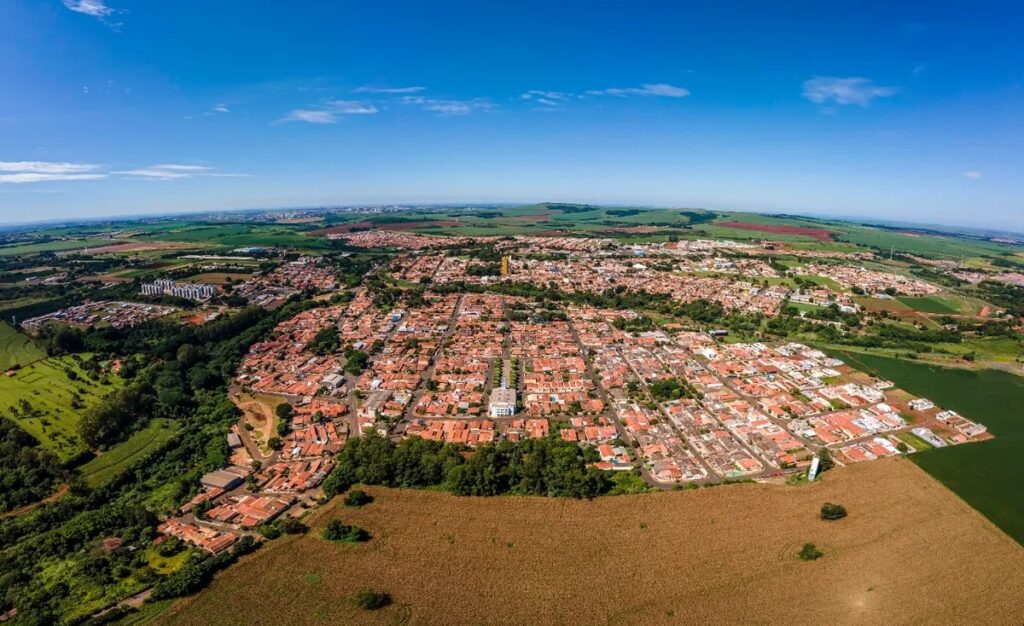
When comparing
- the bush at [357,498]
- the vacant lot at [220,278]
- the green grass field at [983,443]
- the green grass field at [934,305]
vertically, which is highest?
the vacant lot at [220,278]

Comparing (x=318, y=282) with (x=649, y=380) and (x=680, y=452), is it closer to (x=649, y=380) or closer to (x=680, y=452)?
(x=649, y=380)

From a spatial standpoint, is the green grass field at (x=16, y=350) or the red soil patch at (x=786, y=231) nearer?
the green grass field at (x=16, y=350)

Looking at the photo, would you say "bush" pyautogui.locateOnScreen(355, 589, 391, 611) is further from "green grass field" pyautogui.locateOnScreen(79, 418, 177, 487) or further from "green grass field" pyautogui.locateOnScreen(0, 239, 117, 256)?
"green grass field" pyautogui.locateOnScreen(0, 239, 117, 256)

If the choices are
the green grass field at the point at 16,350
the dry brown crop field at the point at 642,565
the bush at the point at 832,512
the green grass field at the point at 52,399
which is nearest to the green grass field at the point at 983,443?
the dry brown crop field at the point at 642,565

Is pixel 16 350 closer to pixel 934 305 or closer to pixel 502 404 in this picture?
pixel 502 404

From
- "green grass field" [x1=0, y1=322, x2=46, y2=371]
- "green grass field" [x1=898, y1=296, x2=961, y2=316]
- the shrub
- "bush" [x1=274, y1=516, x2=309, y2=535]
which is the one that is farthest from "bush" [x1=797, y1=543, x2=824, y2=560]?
"green grass field" [x1=0, y1=322, x2=46, y2=371]

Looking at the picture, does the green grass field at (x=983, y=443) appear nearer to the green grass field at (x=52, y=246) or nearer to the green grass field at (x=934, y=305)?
the green grass field at (x=934, y=305)
